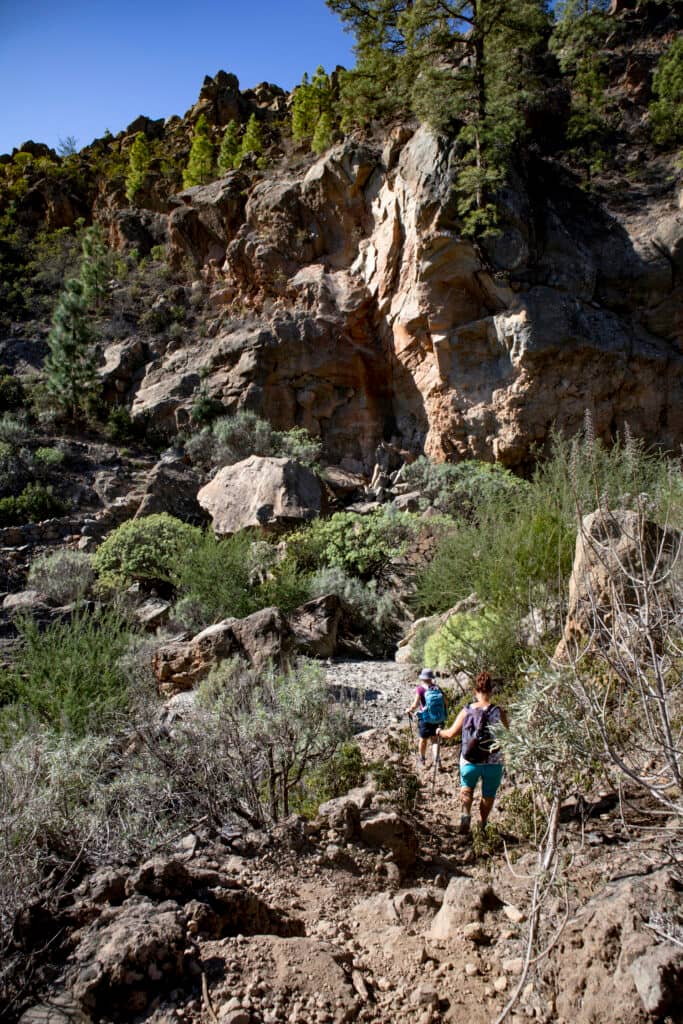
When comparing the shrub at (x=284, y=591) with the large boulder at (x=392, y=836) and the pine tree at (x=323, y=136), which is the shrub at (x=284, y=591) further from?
the pine tree at (x=323, y=136)

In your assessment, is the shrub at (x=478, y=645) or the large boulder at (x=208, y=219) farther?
the large boulder at (x=208, y=219)

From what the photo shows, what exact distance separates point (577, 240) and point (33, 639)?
1543 centimetres

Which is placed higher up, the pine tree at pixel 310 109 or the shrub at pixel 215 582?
the pine tree at pixel 310 109

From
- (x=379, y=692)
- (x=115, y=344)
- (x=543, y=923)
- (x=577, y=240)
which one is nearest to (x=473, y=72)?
(x=577, y=240)

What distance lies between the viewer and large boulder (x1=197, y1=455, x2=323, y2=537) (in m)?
12.0

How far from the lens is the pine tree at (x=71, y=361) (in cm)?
1784

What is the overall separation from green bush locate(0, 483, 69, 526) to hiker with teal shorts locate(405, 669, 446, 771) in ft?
37.5

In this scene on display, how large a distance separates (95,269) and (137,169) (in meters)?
7.10

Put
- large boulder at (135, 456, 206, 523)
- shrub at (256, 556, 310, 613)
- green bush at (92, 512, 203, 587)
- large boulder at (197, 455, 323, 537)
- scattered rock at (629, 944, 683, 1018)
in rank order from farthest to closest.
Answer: large boulder at (135, 456, 206, 523), large boulder at (197, 455, 323, 537), green bush at (92, 512, 203, 587), shrub at (256, 556, 310, 613), scattered rock at (629, 944, 683, 1018)

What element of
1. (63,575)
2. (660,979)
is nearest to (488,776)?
(660,979)

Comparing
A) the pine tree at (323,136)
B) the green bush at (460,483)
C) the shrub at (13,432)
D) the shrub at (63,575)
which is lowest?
the shrub at (63,575)

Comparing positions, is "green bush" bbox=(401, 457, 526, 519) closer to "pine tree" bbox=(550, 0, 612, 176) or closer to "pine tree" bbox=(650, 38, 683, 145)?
"pine tree" bbox=(550, 0, 612, 176)

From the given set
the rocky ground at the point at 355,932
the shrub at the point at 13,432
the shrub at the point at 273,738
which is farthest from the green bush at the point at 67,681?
the shrub at the point at 13,432

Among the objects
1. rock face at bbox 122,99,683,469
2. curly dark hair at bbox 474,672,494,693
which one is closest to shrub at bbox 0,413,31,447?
rock face at bbox 122,99,683,469
